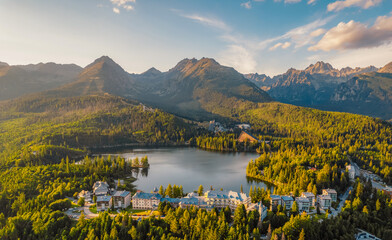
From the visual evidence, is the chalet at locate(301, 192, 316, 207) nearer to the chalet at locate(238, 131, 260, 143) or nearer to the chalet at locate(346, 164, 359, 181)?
the chalet at locate(346, 164, 359, 181)

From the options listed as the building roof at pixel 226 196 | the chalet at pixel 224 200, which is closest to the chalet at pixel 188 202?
the chalet at pixel 224 200

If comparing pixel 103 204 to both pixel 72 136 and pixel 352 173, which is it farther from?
pixel 72 136

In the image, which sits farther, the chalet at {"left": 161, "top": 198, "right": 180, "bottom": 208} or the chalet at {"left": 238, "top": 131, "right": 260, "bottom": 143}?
the chalet at {"left": 238, "top": 131, "right": 260, "bottom": 143}

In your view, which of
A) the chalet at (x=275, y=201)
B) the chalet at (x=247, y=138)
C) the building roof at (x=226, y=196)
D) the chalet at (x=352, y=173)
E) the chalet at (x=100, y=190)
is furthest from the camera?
the chalet at (x=247, y=138)

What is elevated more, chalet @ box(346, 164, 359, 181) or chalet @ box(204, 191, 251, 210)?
chalet @ box(346, 164, 359, 181)

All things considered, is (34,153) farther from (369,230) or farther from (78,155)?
(369,230)

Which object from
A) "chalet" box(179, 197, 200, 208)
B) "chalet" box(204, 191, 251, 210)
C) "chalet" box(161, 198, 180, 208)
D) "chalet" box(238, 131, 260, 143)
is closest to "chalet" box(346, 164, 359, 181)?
"chalet" box(204, 191, 251, 210)

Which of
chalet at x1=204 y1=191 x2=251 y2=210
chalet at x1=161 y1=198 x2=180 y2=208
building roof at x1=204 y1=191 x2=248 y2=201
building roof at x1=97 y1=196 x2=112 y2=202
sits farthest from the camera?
building roof at x1=97 y1=196 x2=112 y2=202

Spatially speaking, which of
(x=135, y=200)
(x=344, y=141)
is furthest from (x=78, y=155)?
(x=344, y=141)

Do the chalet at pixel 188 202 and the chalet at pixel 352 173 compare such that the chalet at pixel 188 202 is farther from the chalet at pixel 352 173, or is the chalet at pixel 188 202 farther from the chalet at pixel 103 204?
the chalet at pixel 352 173
